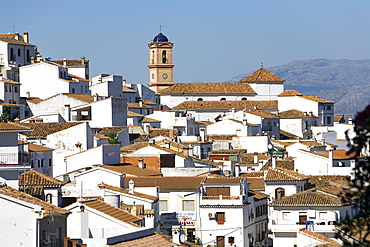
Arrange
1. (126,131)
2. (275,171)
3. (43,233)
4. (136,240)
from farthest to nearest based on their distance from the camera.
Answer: (126,131) → (275,171) → (136,240) → (43,233)

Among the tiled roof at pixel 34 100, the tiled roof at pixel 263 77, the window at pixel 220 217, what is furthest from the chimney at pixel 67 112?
the tiled roof at pixel 263 77

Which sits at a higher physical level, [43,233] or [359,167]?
[359,167]

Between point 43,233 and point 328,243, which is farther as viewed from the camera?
point 328,243

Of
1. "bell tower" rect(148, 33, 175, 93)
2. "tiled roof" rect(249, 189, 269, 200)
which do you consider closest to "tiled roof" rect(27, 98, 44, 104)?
"tiled roof" rect(249, 189, 269, 200)

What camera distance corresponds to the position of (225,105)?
122875mm

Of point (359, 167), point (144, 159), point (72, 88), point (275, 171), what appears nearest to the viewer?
point (359, 167)

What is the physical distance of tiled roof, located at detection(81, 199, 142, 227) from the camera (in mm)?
33844

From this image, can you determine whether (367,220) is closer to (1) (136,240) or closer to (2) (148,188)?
(1) (136,240)

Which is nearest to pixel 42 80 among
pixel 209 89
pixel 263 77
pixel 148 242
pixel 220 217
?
pixel 220 217

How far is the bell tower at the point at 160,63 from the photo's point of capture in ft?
496

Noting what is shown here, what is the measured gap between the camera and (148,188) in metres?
46.3

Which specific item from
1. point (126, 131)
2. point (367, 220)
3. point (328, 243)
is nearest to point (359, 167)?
point (367, 220)

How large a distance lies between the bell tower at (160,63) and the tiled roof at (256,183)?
88.6 meters

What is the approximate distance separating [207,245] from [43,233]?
21.1 meters
